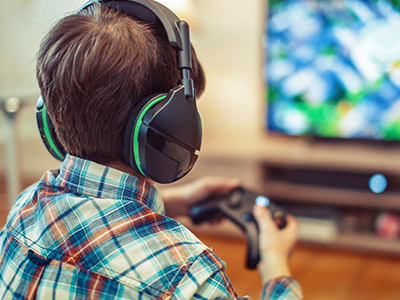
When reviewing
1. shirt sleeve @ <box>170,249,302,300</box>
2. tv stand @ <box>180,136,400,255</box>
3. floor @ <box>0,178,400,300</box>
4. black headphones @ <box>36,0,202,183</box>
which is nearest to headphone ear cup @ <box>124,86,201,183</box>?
black headphones @ <box>36,0,202,183</box>

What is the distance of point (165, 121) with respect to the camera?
564 millimetres

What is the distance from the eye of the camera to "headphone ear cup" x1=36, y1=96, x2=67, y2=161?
68 cm

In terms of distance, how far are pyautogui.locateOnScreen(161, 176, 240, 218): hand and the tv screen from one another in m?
1.46

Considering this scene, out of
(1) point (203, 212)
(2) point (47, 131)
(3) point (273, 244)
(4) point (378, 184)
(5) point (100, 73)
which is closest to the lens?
(5) point (100, 73)

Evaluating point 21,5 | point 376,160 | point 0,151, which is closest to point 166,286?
point 21,5

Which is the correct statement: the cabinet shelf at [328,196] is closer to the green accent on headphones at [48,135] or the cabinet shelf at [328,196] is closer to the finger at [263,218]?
the finger at [263,218]

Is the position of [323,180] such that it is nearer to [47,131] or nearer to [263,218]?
[263,218]

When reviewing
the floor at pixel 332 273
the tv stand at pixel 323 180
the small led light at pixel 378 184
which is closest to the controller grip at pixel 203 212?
the floor at pixel 332 273

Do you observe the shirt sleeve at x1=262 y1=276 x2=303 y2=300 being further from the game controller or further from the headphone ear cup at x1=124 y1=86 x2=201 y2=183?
the headphone ear cup at x1=124 y1=86 x2=201 y2=183

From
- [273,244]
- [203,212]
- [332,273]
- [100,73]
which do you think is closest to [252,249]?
[273,244]

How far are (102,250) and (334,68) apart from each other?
1926 mm

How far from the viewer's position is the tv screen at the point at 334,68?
2.17 metres

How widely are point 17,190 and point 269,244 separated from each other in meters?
0.80

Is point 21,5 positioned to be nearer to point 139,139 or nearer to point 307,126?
point 139,139
